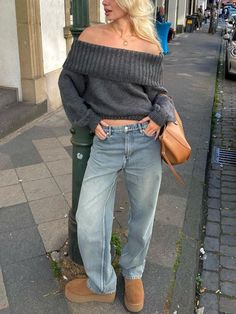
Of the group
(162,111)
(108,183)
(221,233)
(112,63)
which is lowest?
(221,233)

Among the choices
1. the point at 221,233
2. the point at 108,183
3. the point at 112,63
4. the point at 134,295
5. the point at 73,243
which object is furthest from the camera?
the point at 221,233

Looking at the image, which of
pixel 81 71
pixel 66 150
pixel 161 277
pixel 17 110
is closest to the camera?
pixel 81 71

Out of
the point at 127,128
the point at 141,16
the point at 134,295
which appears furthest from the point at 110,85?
the point at 134,295

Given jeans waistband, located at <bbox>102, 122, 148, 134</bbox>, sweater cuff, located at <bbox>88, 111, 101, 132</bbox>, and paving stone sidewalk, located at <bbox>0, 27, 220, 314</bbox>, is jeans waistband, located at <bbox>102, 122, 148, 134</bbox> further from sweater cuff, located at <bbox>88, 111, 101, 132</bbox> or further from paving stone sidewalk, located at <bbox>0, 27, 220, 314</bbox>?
paving stone sidewalk, located at <bbox>0, 27, 220, 314</bbox>

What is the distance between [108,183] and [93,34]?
82cm

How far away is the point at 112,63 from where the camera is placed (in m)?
2.05

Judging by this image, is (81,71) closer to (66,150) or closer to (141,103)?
(141,103)

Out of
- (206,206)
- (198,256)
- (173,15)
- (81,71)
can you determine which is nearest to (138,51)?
(81,71)

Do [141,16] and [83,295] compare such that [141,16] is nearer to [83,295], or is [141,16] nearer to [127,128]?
[127,128]

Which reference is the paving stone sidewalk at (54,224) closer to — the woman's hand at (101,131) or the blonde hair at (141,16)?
the woman's hand at (101,131)

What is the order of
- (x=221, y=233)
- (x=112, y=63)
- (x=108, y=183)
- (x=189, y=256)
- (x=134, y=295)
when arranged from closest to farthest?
(x=112, y=63) → (x=108, y=183) → (x=134, y=295) → (x=189, y=256) → (x=221, y=233)

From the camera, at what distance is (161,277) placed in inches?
112

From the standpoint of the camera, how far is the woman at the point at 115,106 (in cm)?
206

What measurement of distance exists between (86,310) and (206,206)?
6.56ft
